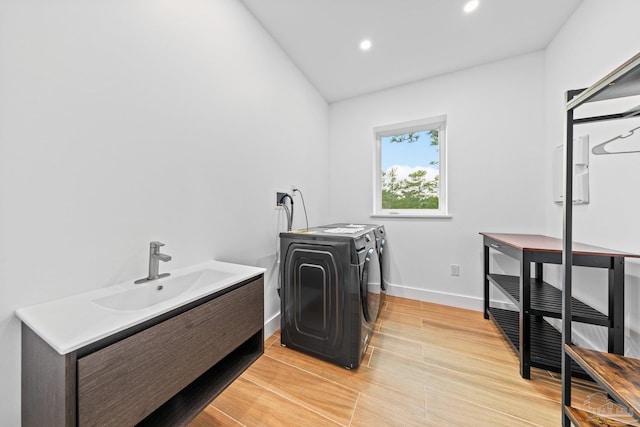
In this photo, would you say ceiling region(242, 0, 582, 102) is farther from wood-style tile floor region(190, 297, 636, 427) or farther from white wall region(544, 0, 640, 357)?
wood-style tile floor region(190, 297, 636, 427)

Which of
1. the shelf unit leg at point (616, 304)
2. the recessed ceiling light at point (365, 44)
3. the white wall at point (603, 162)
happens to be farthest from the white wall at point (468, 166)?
the shelf unit leg at point (616, 304)

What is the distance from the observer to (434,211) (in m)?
2.62

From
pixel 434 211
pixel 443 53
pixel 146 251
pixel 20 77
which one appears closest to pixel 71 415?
Result: pixel 146 251

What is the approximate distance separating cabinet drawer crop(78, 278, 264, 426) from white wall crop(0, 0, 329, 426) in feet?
1.58

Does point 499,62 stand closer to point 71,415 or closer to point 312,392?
point 312,392

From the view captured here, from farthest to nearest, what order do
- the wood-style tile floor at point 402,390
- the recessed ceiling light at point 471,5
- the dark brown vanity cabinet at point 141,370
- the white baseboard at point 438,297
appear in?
the white baseboard at point 438,297, the recessed ceiling light at point 471,5, the wood-style tile floor at point 402,390, the dark brown vanity cabinet at point 141,370

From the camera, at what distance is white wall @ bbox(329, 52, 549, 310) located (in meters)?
2.12

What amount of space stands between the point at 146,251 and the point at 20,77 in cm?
75

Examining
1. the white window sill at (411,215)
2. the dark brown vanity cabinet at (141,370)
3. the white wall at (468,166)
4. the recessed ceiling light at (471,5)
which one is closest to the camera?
the dark brown vanity cabinet at (141,370)

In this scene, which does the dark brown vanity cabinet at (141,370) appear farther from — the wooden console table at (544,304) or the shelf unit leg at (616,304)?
the shelf unit leg at (616,304)

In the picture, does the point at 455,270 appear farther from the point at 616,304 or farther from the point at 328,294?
the point at 328,294

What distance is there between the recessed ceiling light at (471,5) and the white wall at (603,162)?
0.72 meters

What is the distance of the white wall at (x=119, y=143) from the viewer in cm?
75

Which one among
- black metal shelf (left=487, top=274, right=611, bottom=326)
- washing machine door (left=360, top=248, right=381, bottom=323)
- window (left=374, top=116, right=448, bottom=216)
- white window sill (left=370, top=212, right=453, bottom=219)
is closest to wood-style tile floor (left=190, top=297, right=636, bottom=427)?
washing machine door (left=360, top=248, right=381, bottom=323)
